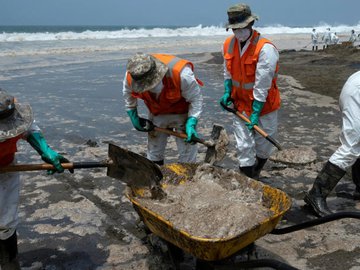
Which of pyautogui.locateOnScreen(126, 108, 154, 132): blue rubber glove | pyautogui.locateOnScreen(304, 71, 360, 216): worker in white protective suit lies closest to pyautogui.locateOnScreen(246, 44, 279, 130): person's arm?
pyautogui.locateOnScreen(304, 71, 360, 216): worker in white protective suit

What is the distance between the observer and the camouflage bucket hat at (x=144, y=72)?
140 inches

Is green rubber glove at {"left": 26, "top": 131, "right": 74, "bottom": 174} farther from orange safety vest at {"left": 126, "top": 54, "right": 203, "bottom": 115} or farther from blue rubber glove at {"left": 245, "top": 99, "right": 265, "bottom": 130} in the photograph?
blue rubber glove at {"left": 245, "top": 99, "right": 265, "bottom": 130}

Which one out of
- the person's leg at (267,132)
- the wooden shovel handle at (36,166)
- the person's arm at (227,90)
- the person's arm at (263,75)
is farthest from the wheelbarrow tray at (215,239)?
the person's arm at (227,90)

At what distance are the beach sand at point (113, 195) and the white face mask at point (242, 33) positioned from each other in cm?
182

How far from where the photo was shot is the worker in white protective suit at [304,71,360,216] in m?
3.75

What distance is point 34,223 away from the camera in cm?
400

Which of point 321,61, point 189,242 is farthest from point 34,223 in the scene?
point 321,61

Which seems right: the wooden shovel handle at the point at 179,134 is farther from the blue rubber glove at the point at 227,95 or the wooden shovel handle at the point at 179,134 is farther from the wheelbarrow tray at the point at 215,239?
the wheelbarrow tray at the point at 215,239

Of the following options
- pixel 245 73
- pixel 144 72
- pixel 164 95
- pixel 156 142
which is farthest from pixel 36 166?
pixel 245 73

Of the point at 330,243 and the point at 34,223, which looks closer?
the point at 330,243

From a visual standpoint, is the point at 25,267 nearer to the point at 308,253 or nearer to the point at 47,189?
the point at 47,189

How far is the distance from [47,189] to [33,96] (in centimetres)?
542

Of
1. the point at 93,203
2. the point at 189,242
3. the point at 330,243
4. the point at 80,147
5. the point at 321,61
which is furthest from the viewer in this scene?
the point at 321,61

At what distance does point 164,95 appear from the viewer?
391cm
